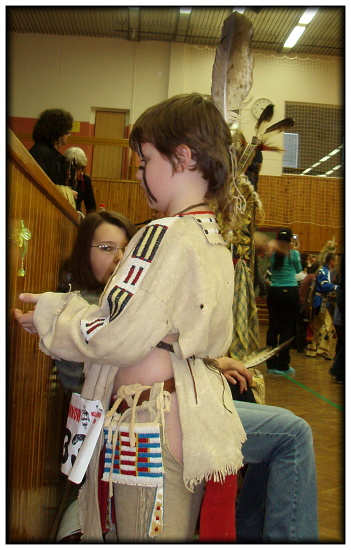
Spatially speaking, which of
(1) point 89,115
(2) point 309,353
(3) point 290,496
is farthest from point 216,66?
(1) point 89,115

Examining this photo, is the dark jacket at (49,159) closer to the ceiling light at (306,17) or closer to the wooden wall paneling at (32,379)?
the wooden wall paneling at (32,379)

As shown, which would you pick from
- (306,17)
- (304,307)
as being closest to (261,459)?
(304,307)

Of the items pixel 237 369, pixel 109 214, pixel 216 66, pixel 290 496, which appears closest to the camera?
pixel 290 496

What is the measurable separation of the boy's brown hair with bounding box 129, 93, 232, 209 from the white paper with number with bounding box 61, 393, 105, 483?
488mm

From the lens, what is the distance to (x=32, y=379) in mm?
1033

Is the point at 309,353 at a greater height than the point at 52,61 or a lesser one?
lesser

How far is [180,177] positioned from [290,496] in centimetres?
83

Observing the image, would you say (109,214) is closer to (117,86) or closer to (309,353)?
(309,353)

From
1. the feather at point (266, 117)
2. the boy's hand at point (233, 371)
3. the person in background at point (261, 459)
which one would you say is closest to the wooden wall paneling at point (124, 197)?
the feather at point (266, 117)

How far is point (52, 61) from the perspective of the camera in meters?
9.46

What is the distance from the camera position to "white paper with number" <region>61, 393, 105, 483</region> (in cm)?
82

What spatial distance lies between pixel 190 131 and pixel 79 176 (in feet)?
10.5

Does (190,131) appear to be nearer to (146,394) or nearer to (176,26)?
(146,394)

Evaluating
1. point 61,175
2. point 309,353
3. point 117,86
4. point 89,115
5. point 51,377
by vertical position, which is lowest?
point 309,353
